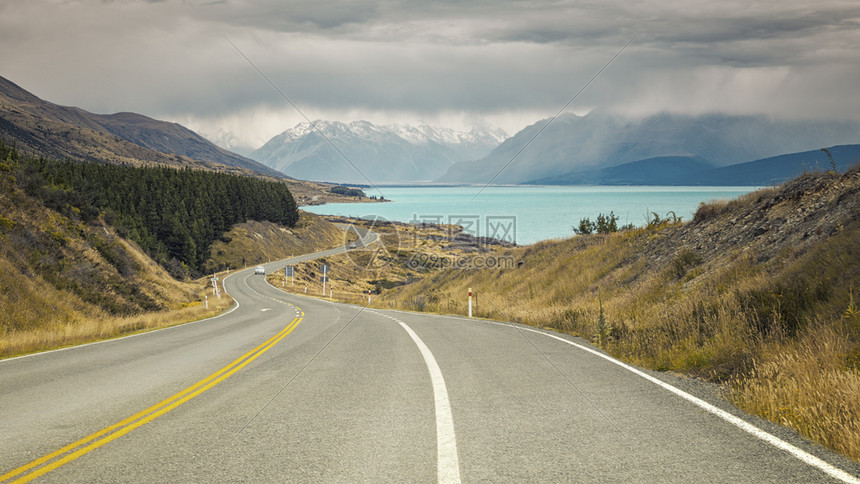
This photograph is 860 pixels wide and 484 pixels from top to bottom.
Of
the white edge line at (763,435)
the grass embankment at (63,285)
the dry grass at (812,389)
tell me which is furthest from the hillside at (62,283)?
the dry grass at (812,389)

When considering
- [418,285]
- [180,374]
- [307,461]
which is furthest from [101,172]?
[307,461]

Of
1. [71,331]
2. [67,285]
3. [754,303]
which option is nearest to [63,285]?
[67,285]

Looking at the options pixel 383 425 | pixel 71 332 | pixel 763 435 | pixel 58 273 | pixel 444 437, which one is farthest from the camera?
pixel 58 273

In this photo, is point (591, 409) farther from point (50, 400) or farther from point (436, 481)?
point (50, 400)

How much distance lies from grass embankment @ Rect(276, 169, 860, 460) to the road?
0.74m

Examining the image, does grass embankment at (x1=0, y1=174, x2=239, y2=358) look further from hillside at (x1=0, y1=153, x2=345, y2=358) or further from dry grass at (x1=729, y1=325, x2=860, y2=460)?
dry grass at (x1=729, y1=325, x2=860, y2=460)

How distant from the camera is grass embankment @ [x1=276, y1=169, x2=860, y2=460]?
5363 mm

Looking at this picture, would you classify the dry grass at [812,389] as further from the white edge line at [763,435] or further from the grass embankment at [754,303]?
the white edge line at [763,435]

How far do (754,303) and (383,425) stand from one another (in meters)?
A: 7.16

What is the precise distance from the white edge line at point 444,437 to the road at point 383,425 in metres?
0.02

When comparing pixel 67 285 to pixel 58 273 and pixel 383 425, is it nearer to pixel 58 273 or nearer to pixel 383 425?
pixel 58 273

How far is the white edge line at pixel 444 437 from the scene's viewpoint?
381 centimetres

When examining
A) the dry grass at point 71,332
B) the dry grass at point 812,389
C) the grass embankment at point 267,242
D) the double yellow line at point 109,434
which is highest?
the grass embankment at point 267,242

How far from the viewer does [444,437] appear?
182 inches
